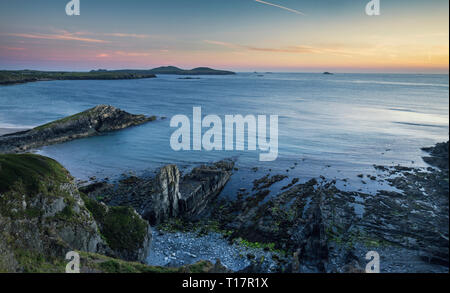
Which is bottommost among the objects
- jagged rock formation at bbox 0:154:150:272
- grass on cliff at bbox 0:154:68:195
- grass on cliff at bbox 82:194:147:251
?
grass on cliff at bbox 82:194:147:251

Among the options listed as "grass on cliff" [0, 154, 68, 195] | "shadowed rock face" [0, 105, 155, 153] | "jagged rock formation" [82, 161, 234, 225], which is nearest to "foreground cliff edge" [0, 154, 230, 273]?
"grass on cliff" [0, 154, 68, 195]

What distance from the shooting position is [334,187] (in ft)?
95.0

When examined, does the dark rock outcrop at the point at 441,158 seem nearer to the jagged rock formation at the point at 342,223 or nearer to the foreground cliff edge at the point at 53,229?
the jagged rock formation at the point at 342,223

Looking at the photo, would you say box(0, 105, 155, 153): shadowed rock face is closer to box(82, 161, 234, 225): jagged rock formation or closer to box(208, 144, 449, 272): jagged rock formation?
box(82, 161, 234, 225): jagged rock formation

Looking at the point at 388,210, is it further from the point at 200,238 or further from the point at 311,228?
the point at 200,238

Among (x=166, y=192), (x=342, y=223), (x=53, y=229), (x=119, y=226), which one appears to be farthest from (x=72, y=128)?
(x=342, y=223)

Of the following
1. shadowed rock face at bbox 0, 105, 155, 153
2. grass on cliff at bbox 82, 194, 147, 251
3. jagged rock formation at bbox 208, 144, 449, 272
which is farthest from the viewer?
shadowed rock face at bbox 0, 105, 155, 153

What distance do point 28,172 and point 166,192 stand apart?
10.9m

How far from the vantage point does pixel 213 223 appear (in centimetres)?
2280

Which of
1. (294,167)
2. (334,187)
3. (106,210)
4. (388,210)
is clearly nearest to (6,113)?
(106,210)

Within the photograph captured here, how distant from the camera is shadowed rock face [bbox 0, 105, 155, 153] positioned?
4130 cm

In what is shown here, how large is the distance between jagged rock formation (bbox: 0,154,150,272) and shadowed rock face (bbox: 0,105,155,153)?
1245 inches

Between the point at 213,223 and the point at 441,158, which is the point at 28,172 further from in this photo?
the point at 441,158

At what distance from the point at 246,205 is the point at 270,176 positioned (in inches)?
320
